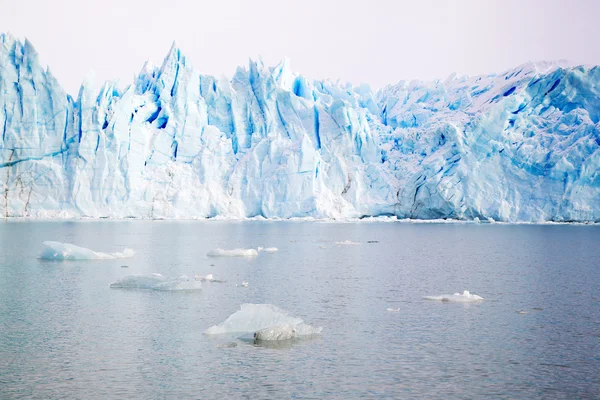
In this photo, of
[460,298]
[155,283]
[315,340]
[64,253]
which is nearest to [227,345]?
[315,340]

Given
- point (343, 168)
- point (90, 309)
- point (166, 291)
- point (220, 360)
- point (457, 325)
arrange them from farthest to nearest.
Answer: point (343, 168), point (166, 291), point (90, 309), point (457, 325), point (220, 360)

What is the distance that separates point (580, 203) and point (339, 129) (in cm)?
2203

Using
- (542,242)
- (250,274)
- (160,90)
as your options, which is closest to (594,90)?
(542,242)

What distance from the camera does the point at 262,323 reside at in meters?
11.6

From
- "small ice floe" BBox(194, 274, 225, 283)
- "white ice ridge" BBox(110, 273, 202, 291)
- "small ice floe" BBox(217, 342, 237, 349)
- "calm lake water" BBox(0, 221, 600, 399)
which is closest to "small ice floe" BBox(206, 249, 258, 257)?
"calm lake water" BBox(0, 221, 600, 399)

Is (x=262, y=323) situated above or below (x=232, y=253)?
below

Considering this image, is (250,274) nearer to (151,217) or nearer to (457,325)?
(457,325)

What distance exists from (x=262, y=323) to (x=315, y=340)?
116 cm

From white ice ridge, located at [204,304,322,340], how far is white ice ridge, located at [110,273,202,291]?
4.90 metres

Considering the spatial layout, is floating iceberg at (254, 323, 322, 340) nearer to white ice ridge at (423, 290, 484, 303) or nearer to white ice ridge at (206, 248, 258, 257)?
white ice ridge at (423, 290, 484, 303)

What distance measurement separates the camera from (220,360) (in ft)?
32.0

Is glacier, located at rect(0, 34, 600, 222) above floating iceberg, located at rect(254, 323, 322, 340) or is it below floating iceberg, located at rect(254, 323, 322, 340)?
above

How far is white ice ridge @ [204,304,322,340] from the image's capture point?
11275mm

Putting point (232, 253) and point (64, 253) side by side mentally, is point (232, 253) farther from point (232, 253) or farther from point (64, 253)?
point (64, 253)
